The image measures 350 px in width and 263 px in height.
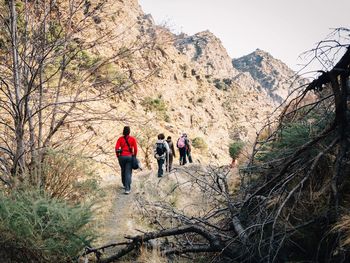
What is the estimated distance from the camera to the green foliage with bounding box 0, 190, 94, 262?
4398mm

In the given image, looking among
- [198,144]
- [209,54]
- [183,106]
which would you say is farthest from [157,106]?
[209,54]

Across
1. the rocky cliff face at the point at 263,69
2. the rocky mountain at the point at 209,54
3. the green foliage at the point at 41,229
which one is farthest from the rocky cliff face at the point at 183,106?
the rocky cliff face at the point at 263,69

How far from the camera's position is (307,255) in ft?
14.1

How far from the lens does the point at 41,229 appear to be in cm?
458

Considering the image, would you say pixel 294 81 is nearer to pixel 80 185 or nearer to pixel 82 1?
pixel 82 1

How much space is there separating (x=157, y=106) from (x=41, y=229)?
102 ft

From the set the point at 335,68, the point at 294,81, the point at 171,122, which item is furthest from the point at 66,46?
the point at 171,122

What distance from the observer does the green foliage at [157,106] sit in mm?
34272

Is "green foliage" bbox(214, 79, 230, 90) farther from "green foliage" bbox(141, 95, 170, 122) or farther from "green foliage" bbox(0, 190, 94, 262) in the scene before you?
"green foliage" bbox(0, 190, 94, 262)

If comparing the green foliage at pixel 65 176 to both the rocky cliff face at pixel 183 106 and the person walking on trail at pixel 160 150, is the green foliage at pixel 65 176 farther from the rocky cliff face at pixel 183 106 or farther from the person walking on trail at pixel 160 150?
the rocky cliff face at pixel 183 106

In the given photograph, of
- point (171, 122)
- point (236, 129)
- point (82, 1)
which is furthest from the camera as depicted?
point (236, 129)

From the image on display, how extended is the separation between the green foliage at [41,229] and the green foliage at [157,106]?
28825 mm

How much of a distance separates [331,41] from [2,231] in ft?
13.8

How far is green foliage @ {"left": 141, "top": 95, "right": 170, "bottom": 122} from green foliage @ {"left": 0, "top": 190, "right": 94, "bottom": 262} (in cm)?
2883
